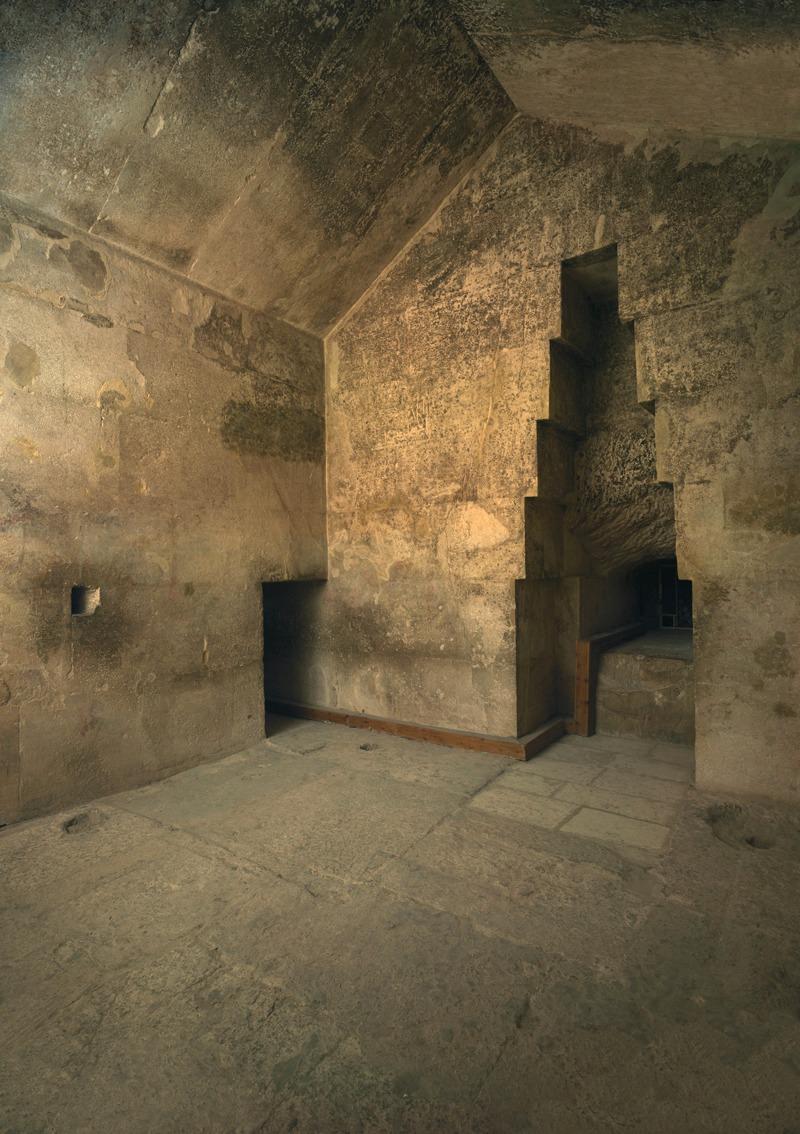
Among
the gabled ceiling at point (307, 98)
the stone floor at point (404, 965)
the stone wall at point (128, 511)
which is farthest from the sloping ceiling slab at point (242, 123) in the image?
the stone floor at point (404, 965)

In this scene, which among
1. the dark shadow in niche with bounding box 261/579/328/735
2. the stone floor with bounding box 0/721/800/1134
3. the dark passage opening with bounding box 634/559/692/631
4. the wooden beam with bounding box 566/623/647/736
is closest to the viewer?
the stone floor with bounding box 0/721/800/1134

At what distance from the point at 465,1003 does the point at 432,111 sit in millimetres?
5090

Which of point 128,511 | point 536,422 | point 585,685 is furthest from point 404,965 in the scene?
point 536,422

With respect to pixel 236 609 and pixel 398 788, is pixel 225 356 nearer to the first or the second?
pixel 236 609

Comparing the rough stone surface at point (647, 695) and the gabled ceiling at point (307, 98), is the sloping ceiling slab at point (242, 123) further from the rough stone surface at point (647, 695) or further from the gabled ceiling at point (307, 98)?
the rough stone surface at point (647, 695)

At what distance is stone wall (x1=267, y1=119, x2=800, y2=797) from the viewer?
3.63 metres

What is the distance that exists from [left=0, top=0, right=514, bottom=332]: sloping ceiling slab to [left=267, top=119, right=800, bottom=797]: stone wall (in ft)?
2.00

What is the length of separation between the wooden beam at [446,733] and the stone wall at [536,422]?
0.37 feet

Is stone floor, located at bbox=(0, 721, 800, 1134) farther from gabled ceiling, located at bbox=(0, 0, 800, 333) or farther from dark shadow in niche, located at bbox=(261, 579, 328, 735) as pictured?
gabled ceiling, located at bbox=(0, 0, 800, 333)

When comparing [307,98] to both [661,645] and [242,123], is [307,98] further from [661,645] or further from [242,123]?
[661,645]

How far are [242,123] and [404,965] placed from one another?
178 inches

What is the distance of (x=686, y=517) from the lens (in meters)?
3.89

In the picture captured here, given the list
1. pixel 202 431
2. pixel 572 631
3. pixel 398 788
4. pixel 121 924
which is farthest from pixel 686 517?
pixel 121 924

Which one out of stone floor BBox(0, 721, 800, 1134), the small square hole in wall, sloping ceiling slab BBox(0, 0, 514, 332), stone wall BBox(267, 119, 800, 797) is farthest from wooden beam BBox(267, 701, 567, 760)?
sloping ceiling slab BBox(0, 0, 514, 332)
